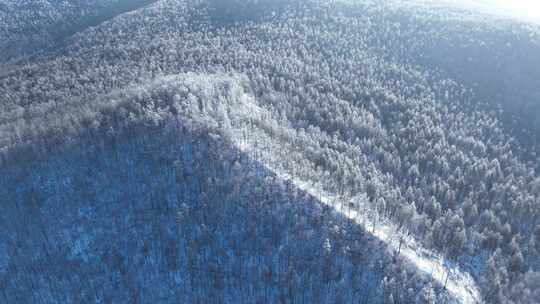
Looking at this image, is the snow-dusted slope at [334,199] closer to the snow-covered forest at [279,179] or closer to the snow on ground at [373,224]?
the snow on ground at [373,224]

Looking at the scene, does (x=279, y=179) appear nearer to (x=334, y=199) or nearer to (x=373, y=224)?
(x=334, y=199)

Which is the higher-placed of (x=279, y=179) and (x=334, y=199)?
(x=279, y=179)

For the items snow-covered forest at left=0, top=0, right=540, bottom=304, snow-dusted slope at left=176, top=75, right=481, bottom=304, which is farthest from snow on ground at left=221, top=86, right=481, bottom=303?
snow-covered forest at left=0, top=0, right=540, bottom=304

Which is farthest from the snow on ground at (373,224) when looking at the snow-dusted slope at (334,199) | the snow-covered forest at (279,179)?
the snow-covered forest at (279,179)

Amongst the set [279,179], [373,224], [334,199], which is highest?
[279,179]

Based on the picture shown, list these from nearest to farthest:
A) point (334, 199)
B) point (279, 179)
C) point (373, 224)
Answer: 1. point (373, 224)
2. point (334, 199)
3. point (279, 179)

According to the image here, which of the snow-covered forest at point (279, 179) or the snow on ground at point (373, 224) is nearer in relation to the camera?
the snow-covered forest at point (279, 179)

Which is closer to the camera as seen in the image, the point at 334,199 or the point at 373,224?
the point at 373,224

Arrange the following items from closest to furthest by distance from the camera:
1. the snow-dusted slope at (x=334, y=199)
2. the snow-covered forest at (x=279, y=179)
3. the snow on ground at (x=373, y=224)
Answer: the snow-covered forest at (x=279, y=179), the snow on ground at (x=373, y=224), the snow-dusted slope at (x=334, y=199)

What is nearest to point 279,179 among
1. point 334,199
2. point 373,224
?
point 334,199

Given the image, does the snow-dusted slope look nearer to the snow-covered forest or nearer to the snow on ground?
the snow on ground
